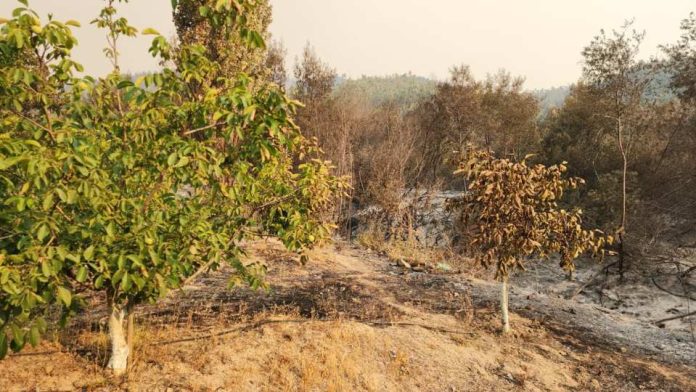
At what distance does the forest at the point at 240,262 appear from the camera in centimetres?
339

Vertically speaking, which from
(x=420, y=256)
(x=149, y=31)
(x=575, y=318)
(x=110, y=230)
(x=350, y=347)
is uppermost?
(x=149, y=31)

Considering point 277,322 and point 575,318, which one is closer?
point 277,322

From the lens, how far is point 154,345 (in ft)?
18.1

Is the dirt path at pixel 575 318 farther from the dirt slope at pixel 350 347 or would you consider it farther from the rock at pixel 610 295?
the rock at pixel 610 295

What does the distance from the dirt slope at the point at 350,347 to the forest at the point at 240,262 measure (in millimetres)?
40

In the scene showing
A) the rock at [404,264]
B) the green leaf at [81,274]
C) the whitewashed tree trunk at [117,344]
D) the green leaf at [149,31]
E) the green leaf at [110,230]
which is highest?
the green leaf at [149,31]

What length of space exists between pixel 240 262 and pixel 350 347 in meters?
2.53

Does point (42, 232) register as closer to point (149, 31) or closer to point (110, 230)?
point (110, 230)

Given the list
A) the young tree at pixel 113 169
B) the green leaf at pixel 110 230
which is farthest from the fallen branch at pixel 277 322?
the green leaf at pixel 110 230

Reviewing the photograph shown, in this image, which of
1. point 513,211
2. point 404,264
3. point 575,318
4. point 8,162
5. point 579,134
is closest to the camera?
point 8,162

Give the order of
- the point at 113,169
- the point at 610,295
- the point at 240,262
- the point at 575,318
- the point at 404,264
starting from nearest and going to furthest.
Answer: the point at 113,169 → the point at 240,262 → the point at 575,318 → the point at 404,264 → the point at 610,295

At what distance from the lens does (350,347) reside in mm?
6379

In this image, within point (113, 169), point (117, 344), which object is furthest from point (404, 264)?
point (113, 169)

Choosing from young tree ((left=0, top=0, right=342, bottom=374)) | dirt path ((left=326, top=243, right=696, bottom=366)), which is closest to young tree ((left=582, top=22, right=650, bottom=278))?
dirt path ((left=326, top=243, right=696, bottom=366))
